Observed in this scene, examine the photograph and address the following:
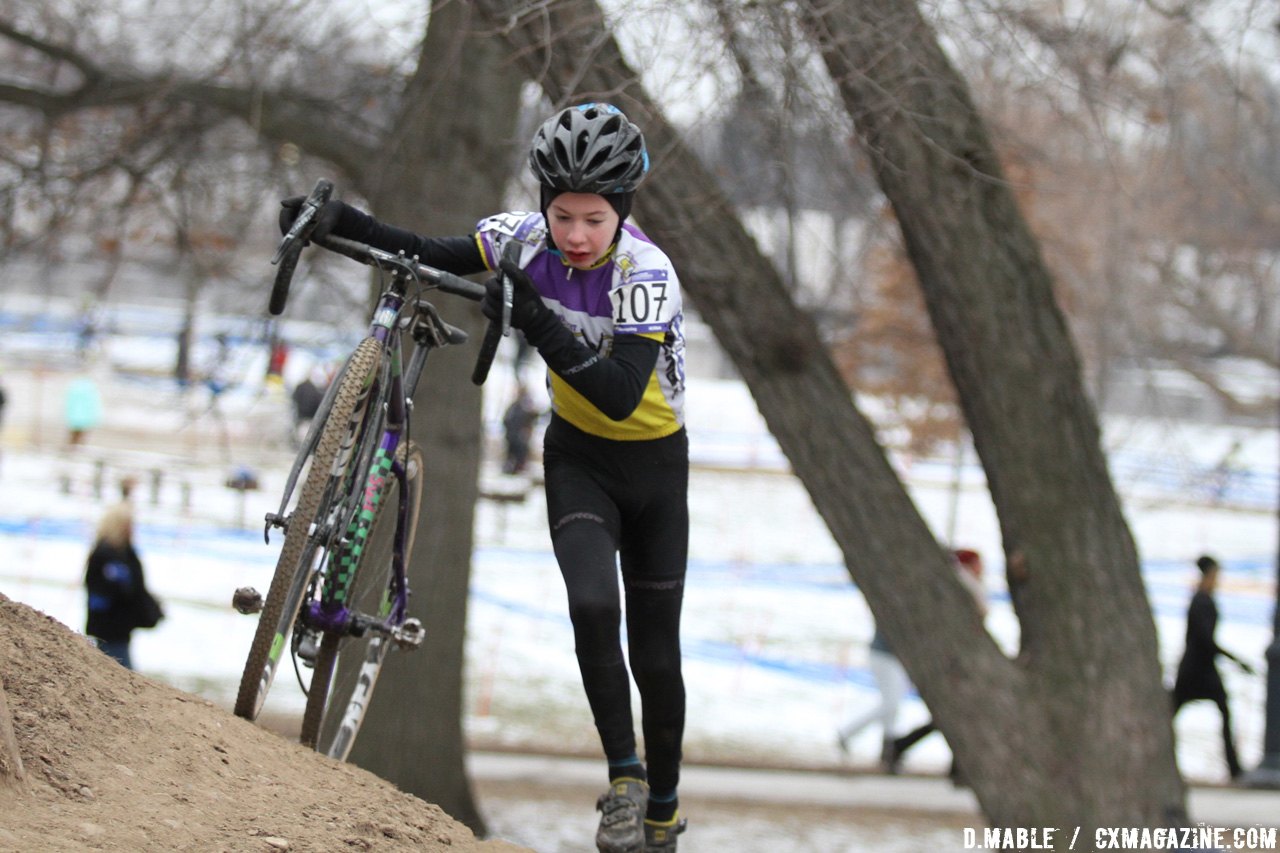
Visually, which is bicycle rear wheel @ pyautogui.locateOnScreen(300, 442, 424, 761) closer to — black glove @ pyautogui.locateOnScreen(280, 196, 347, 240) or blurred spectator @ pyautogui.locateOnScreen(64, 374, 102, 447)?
black glove @ pyautogui.locateOnScreen(280, 196, 347, 240)

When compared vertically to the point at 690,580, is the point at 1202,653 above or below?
above

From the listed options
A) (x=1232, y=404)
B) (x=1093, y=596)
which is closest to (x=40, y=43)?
(x=1093, y=596)

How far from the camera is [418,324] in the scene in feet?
15.4

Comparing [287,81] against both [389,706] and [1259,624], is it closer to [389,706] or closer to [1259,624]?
[389,706]

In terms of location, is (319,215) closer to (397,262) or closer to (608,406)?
(397,262)

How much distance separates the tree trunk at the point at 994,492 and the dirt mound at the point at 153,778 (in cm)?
326

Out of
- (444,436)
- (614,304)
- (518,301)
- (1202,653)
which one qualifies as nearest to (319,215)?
(518,301)

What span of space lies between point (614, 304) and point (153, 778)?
5.89 feet

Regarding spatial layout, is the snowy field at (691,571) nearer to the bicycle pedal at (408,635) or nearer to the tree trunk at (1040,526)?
the tree trunk at (1040,526)

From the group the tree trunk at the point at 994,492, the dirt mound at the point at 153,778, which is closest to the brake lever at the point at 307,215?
the dirt mound at the point at 153,778

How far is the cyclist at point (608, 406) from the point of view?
4188mm

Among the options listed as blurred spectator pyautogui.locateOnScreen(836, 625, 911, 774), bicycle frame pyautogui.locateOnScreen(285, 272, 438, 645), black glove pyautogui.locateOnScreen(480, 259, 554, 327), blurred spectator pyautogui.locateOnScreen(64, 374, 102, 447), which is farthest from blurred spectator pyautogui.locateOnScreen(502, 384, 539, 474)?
black glove pyautogui.locateOnScreen(480, 259, 554, 327)

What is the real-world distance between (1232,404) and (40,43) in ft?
64.0

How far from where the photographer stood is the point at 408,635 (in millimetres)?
4875
